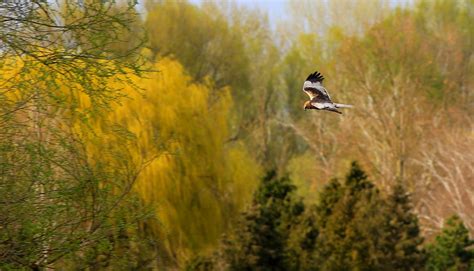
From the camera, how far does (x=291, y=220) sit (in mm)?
24766

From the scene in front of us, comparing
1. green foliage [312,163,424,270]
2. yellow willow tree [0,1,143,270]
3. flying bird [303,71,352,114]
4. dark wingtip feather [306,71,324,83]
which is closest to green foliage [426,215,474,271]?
green foliage [312,163,424,270]

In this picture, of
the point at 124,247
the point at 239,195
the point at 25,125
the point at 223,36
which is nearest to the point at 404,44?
the point at 223,36

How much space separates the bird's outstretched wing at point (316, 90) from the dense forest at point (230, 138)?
142 centimetres

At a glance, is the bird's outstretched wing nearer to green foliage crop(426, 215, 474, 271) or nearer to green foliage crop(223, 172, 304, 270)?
green foliage crop(223, 172, 304, 270)

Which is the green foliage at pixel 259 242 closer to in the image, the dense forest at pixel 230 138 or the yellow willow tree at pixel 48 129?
the dense forest at pixel 230 138

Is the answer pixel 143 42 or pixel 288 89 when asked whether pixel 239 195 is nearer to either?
pixel 143 42

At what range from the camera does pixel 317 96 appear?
30.6 ft

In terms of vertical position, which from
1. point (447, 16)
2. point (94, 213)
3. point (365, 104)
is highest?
point (447, 16)

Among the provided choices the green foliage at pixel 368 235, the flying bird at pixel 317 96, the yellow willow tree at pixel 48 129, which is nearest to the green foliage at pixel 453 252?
the green foliage at pixel 368 235

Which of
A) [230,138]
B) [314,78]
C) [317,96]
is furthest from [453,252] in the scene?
[317,96]

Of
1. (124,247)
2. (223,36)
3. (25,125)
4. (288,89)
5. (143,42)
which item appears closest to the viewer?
(25,125)

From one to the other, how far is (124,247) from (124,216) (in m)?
1.32

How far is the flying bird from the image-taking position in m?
8.82

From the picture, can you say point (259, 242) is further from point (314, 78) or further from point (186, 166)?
point (314, 78)
